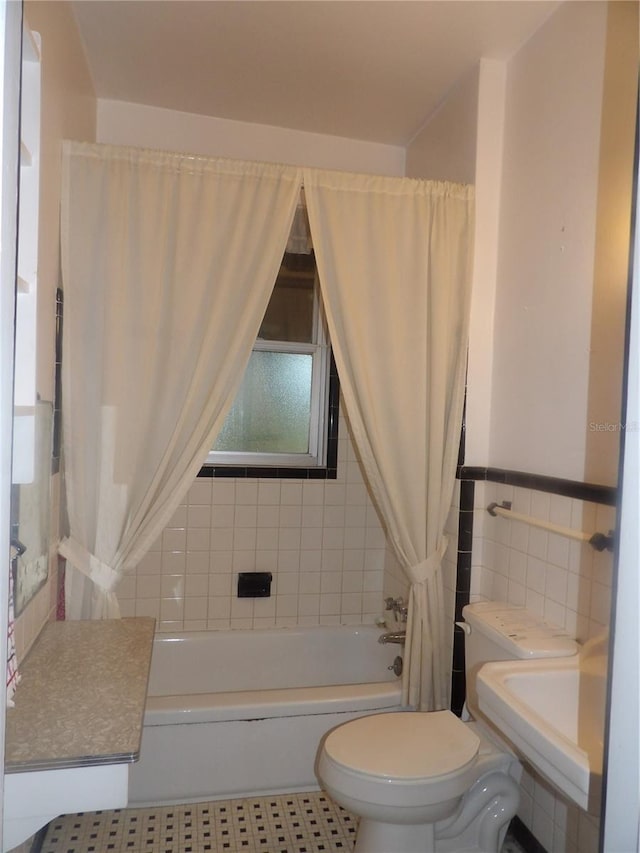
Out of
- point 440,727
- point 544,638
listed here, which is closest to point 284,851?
point 440,727

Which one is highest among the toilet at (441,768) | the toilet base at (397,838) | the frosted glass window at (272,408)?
the frosted glass window at (272,408)

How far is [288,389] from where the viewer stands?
300 cm

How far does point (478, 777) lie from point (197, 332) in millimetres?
1621

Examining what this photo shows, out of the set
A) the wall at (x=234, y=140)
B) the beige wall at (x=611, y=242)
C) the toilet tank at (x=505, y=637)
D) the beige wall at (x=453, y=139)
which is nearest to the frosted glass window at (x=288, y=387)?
the wall at (x=234, y=140)

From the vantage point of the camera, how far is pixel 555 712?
1.45 meters

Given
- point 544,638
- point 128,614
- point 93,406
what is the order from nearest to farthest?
point 544,638 → point 93,406 → point 128,614

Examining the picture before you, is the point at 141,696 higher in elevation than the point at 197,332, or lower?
lower

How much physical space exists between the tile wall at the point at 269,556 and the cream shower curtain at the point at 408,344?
33.3 inches

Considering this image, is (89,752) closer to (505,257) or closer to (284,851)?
(284,851)

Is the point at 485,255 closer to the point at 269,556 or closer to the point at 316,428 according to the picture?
the point at 316,428

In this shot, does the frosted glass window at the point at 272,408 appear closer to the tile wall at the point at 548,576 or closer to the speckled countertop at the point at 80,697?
the tile wall at the point at 548,576

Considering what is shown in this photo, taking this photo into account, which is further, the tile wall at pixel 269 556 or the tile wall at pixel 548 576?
the tile wall at pixel 269 556

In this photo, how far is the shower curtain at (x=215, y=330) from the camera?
6.16 feet

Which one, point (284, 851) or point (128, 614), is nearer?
point (284, 851)
